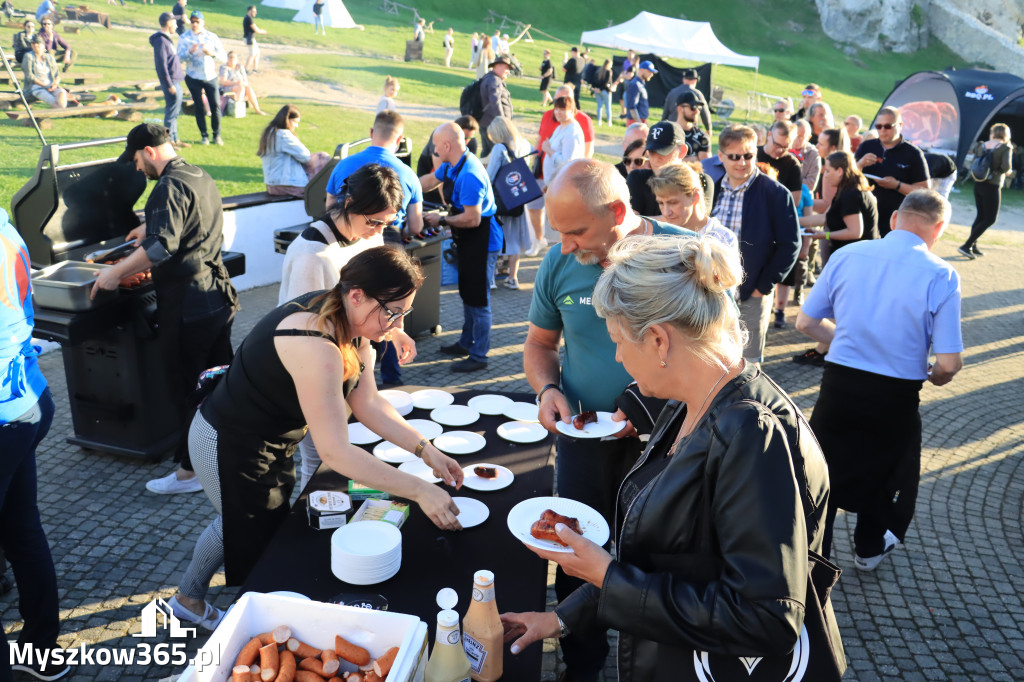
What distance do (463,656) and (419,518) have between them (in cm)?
83

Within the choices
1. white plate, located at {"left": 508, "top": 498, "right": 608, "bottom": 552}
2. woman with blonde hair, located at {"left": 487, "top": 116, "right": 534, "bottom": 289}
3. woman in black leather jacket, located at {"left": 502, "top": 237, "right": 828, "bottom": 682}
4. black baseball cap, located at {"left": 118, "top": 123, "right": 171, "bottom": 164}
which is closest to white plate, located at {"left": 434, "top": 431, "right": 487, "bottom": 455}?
white plate, located at {"left": 508, "top": 498, "right": 608, "bottom": 552}

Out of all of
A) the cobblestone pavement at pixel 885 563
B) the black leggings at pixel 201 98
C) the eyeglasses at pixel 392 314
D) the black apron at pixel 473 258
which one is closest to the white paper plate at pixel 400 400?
the eyeglasses at pixel 392 314

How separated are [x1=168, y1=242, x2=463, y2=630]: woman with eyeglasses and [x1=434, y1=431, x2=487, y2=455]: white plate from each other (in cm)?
29

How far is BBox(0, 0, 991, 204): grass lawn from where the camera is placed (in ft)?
43.3

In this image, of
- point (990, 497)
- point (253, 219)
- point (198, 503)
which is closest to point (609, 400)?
point (198, 503)

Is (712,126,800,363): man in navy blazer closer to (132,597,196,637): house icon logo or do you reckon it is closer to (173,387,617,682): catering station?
(173,387,617,682): catering station

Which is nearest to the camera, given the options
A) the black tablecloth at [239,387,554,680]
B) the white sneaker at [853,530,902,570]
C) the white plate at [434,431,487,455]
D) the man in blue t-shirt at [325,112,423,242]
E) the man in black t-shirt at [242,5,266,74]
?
the black tablecloth at [239,387,554,680]

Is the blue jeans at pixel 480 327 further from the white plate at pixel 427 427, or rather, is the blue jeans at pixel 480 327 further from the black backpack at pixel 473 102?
the black backpack at pixel 473 102

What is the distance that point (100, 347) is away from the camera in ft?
15.6

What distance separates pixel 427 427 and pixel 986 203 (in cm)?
1185

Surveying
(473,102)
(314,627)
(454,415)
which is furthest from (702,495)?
(473,102)

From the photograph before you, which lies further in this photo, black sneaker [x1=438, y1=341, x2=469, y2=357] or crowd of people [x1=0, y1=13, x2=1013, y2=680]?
black sneaker [x1=438, y1=341, x2=469, y2=357]

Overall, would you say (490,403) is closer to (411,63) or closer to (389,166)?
(389,166)

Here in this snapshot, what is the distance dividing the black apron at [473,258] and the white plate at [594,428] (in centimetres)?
364
